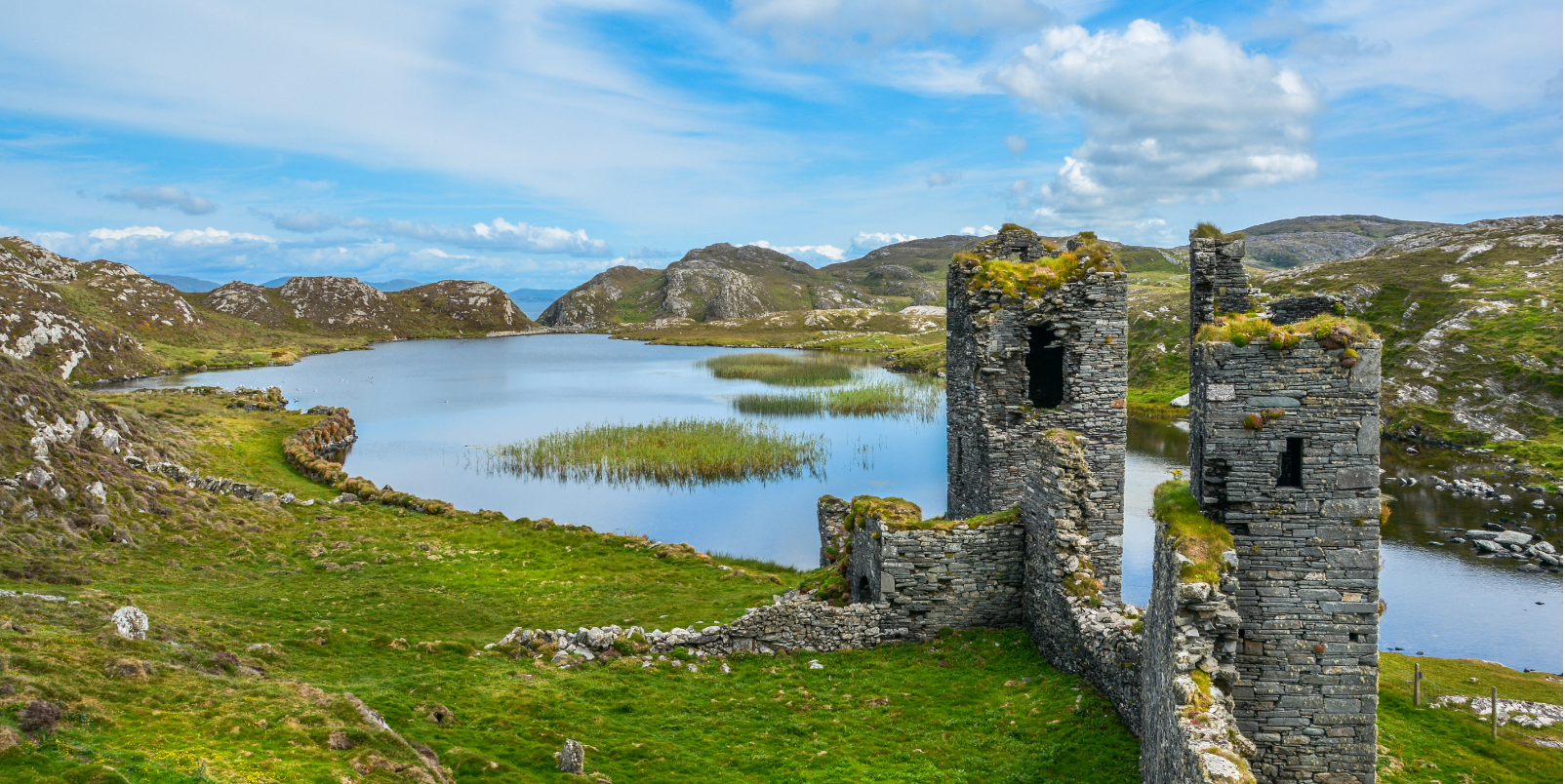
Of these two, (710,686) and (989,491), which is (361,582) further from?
(989,491)

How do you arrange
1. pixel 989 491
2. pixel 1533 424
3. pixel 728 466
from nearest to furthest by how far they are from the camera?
pixel 989 491, pixel 728 466, pixel 1533 424

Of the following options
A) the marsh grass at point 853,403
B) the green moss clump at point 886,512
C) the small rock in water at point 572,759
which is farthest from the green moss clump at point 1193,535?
the marsh grass at point 853,403

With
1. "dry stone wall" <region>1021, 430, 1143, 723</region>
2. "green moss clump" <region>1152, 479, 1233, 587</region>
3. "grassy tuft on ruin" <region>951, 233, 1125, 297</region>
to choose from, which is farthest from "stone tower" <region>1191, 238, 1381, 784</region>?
"grassy tuft on ruin" <region>951, 233, 1125, 297</region>

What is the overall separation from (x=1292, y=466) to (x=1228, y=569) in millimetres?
2133

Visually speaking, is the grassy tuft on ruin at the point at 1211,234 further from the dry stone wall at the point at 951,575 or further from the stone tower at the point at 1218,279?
the dry stone wall at the point at 951,575

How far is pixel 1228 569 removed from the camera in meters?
11.4

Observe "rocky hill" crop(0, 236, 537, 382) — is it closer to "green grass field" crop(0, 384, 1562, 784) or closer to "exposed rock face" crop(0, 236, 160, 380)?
"exposed rock face" crop(0, 236, 160, 380)

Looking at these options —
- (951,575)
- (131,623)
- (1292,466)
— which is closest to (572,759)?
(951,575)

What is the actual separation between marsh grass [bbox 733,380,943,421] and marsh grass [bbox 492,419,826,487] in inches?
500

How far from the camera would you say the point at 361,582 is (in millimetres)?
27859

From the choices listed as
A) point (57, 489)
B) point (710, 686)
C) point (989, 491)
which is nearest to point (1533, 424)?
point (989, 491)

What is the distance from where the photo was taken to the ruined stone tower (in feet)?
65.8

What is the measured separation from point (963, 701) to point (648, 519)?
29.8 metres

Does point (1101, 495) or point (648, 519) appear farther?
point (648, 519)
